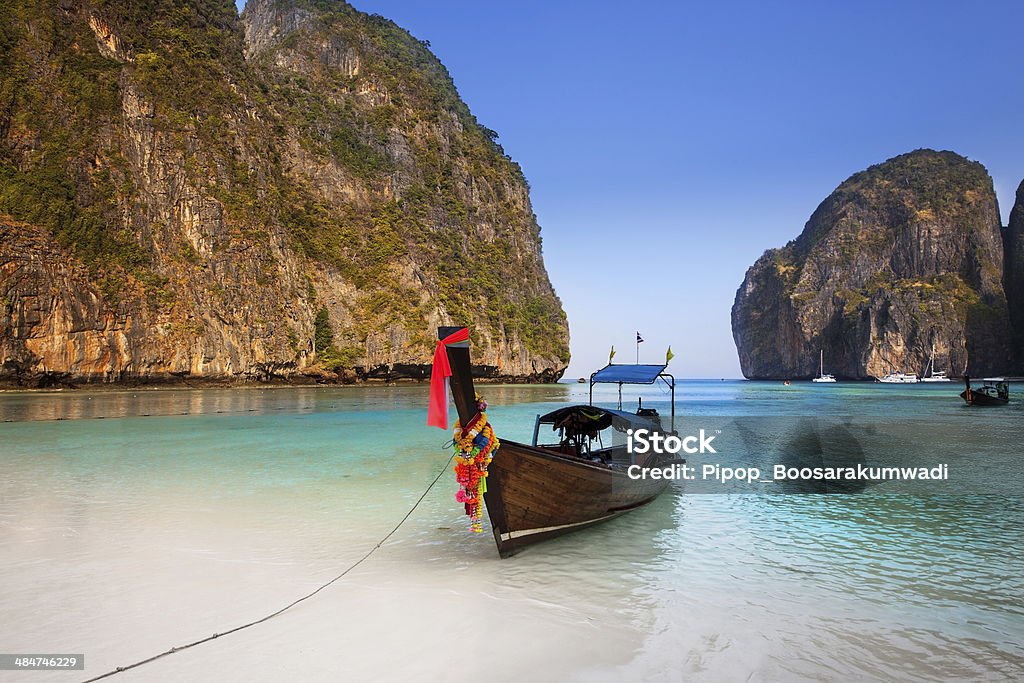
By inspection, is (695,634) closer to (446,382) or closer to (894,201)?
(446,382)

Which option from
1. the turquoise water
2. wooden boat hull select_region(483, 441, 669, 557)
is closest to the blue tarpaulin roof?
the turquoise water

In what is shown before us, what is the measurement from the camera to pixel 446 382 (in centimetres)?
654

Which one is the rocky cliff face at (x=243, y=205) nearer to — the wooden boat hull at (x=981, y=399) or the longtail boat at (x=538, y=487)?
the longtail boat at (x=538, y=487)

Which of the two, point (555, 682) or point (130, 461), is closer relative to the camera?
point (555, 682)

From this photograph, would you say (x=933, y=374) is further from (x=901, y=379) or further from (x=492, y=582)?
(x=492, y=582)

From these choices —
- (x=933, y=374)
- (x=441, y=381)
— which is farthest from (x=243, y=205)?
(x=933, y=374)

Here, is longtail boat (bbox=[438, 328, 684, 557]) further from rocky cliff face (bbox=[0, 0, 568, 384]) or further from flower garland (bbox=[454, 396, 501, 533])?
rocky cliff face (bbox=[0, 0, 568, 384])

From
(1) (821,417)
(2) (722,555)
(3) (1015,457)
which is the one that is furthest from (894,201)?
(2) (722,555)

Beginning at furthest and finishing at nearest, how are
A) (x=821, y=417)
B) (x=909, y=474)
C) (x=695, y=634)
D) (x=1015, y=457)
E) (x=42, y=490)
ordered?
(x=821, y=417) → (x=1015, y=457) → (x=909, y=474) → (x=42, y=490) → (x=695, y=634)

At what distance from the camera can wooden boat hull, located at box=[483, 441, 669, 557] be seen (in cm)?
689

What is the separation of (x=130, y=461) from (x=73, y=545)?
26.7 feet

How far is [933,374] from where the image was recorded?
10556 cm

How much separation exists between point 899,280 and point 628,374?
131548 millimetres

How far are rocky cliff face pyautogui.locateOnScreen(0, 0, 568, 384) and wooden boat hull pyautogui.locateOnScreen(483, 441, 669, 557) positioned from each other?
30.5m
